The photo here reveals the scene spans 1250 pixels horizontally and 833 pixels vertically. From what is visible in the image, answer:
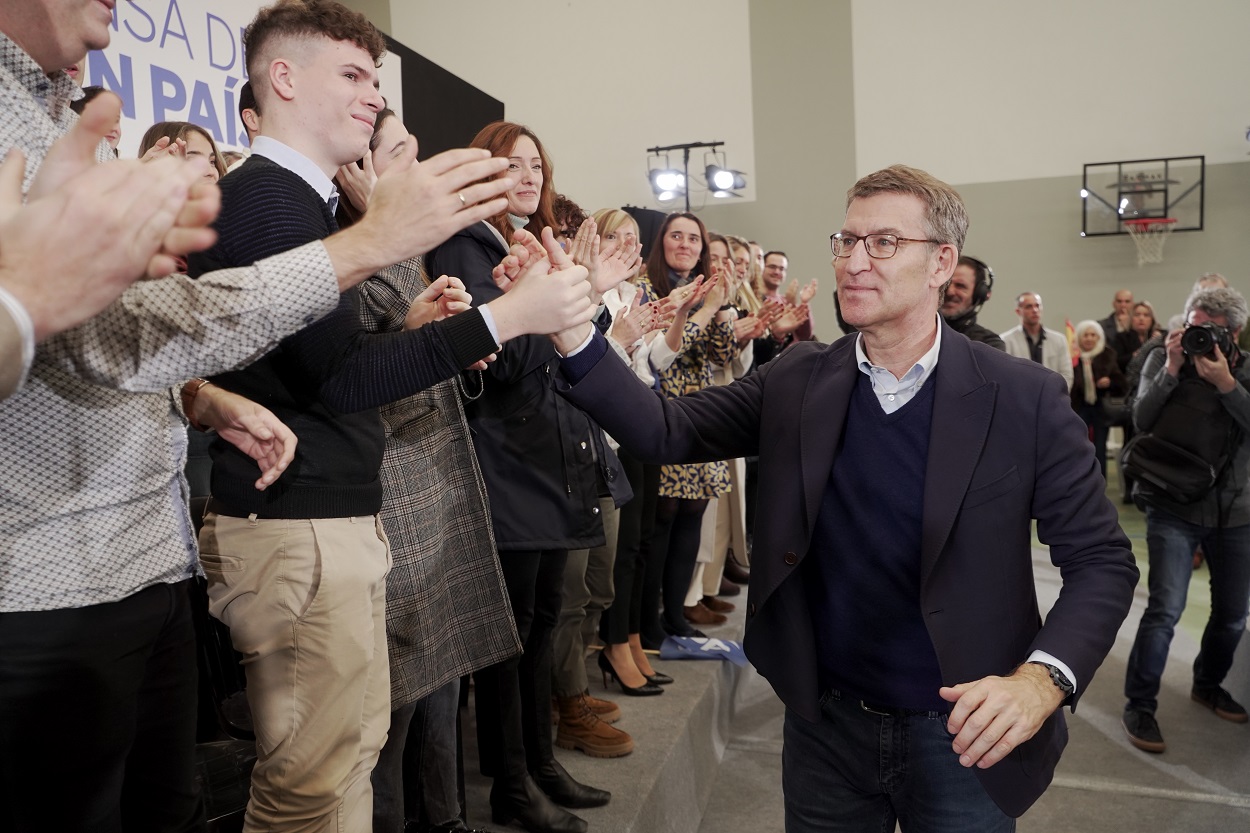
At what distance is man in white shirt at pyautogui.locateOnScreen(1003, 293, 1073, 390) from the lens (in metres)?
6.73

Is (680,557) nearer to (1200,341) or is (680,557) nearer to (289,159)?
(1200,341)

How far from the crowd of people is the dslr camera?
1.93 m

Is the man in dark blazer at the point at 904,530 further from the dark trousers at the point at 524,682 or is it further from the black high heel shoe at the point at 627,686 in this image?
the black high heel shoe at the point at 627,686

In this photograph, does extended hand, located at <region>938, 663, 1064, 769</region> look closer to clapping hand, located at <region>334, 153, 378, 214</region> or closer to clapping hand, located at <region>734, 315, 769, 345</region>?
clapping hand, located at <region>334, 153, 378, 214</region>

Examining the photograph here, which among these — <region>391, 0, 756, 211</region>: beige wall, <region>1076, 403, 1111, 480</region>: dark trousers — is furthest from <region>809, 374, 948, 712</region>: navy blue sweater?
<region>391, 0, 756, 211</region>: beige wall

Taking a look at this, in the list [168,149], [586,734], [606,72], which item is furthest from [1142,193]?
[168,149]

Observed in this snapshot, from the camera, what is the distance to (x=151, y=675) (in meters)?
1.28

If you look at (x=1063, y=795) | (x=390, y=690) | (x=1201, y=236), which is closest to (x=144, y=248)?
(x=390, y=690)

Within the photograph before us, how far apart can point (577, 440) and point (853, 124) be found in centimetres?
905

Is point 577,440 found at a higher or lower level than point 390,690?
higher

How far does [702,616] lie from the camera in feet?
13.2

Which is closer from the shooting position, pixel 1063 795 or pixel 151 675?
pixel 151 675

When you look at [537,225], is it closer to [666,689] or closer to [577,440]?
[577,440]

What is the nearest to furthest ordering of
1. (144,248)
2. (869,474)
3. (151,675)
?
(144,248) < (151,675) < (869,474)
